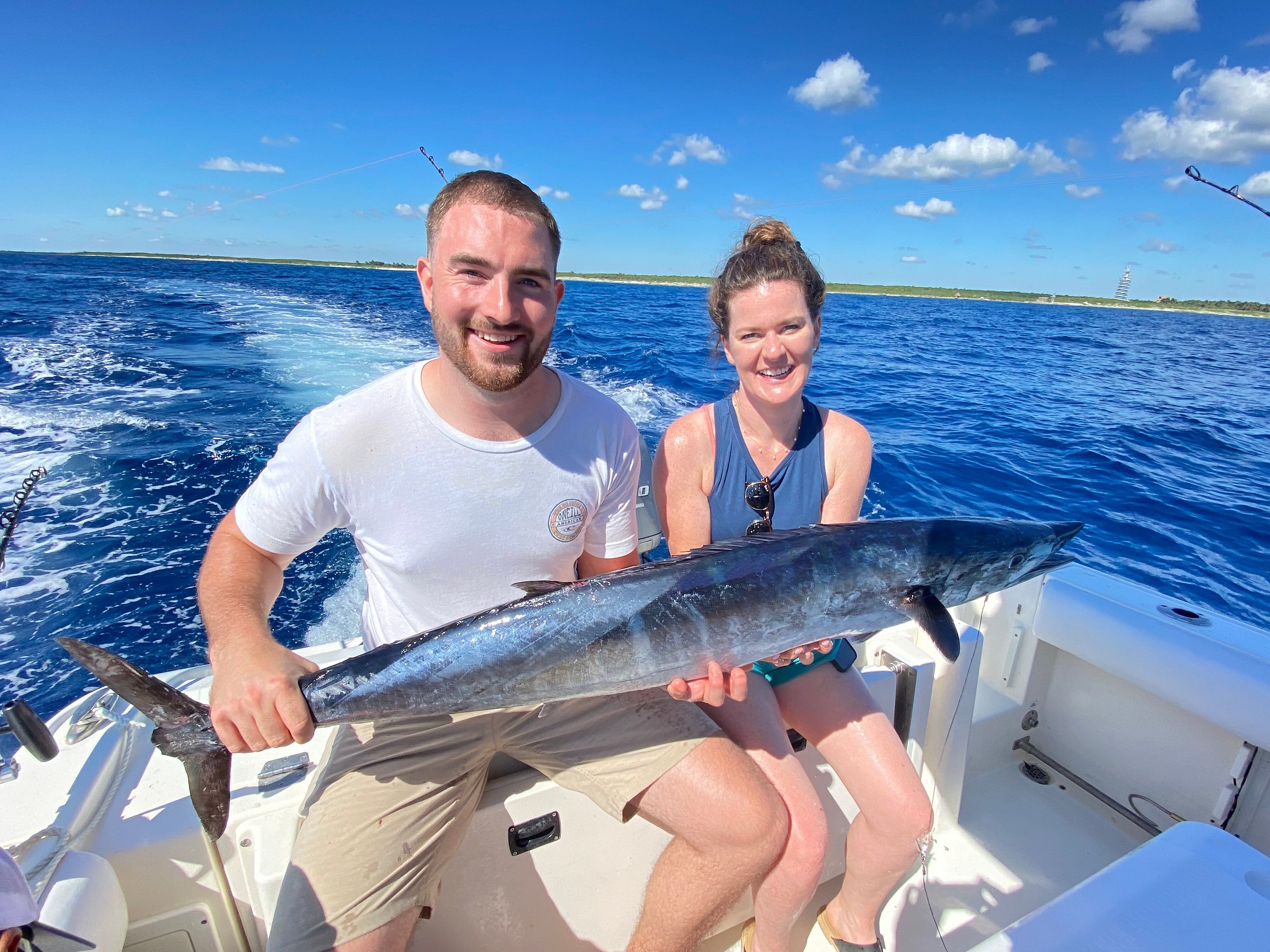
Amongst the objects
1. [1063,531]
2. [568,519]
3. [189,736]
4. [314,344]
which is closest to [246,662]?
[189,736]

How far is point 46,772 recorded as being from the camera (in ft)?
6.89

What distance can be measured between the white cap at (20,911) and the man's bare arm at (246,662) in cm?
50

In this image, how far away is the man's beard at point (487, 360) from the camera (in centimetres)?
216

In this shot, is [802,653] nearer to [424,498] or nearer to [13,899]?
[424,498]

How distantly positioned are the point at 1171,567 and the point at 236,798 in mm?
9022

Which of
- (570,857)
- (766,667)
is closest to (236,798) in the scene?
(570,857)

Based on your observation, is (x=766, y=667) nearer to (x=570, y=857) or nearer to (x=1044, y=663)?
(x=570, y=857)

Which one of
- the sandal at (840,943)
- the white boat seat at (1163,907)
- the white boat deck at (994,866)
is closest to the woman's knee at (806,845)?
the sandal at (840,943)

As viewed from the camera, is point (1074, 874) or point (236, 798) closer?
point (236, 798)

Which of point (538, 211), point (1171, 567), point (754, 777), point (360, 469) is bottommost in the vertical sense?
point (1171, 567)

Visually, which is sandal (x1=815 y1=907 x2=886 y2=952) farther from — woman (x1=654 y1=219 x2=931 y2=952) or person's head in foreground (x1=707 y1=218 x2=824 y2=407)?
person's head in foreground (x1=707 y1=218 x2=824 y2=407)

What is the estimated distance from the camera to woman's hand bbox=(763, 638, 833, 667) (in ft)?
7.33

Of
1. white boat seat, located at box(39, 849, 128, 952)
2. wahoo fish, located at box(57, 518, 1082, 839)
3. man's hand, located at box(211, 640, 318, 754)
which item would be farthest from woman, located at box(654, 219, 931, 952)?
white boat seat, located at box(39, 849, 128, 952)

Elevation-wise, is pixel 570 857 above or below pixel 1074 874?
above
